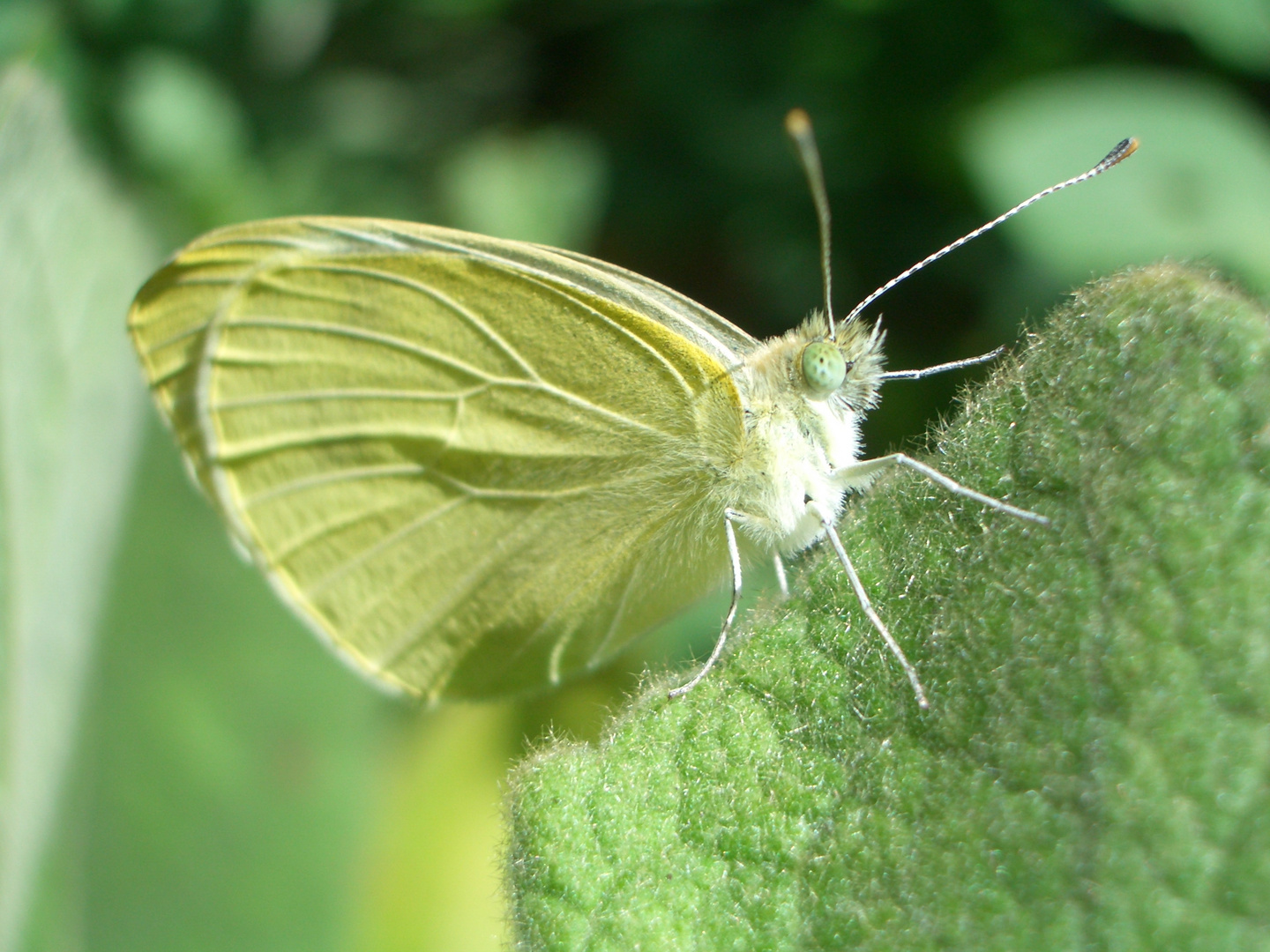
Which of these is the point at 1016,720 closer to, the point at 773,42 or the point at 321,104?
the point at 773,42

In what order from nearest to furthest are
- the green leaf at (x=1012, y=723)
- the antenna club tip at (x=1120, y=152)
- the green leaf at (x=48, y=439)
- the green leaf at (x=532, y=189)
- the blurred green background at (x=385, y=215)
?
the green leaf at (x=1012, y=723)
the antenna club tip at (x=1120, y=152)
the green leaf at (x=48, y=439)
the blurred green background at (x=385, y=215)
the green leaf at (x=532, y=189)

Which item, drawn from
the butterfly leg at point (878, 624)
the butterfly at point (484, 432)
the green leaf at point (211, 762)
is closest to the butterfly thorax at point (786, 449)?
the butterfly at point (484, 432)

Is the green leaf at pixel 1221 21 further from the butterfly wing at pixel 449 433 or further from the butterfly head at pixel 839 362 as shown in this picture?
the butterfly wing at pixel 449 433

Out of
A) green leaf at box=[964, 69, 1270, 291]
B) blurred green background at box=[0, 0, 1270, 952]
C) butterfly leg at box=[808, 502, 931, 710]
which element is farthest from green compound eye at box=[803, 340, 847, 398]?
green leaf at box=[964, 69, 1270, 291]

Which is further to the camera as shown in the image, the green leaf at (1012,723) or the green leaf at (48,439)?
the green leaf at (48,439)

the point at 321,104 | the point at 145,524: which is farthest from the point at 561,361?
the point at 321,104

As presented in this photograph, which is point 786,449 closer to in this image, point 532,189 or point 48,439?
point 48,439
